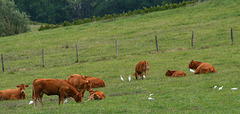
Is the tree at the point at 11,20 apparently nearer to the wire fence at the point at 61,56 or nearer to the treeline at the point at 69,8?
the wire fence at the point at 61,56

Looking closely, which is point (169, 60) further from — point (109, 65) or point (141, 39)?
point (141, 39)

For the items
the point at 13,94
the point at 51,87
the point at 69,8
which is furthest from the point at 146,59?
the point at 69,8

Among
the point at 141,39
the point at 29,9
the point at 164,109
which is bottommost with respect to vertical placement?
the point at 164,109

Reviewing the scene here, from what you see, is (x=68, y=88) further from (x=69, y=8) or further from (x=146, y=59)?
(x=69, y=8)

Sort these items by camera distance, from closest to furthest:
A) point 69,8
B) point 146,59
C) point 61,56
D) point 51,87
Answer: point 51,87, point 146,59, point 61,56, point 69,8

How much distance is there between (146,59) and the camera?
98.4ft

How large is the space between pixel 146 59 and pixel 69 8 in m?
122

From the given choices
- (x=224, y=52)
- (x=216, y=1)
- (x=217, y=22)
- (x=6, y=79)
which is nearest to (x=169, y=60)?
(x=224, y=52)

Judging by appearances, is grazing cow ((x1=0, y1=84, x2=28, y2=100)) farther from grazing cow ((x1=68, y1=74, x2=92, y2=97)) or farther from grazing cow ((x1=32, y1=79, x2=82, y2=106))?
grazing cow ((x1=32, y1=79, x2=82, y2=106))

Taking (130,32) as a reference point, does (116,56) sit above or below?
below

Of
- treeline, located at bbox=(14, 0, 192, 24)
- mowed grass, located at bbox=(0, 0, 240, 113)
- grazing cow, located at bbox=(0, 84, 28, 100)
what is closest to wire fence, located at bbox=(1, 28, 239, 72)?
mowed grass, located at bbox=(0, 0, 240, 113)

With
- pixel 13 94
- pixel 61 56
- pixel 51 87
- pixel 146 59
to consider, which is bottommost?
pixel 13 94

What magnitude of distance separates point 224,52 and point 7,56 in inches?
1059

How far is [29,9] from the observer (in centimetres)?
14438
